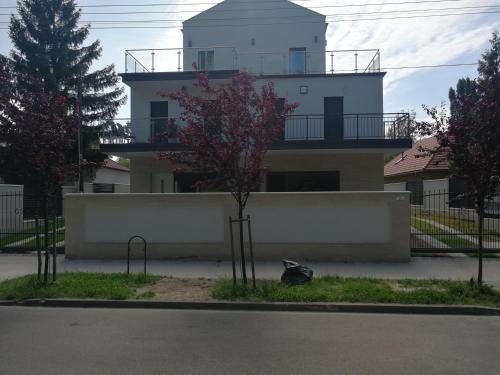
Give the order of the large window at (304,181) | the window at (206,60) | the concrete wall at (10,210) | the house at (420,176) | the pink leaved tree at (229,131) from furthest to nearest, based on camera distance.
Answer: the window at (206,60)
the house at (420,176)
the large window at (304,181)
the concrete wall at (10,210)
the pink leaved tree at (229,131)

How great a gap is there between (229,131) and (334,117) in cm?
1317

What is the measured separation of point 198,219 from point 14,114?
5254 millimetres

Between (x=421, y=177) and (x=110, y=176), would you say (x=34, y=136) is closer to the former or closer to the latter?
(x=421, y=177)

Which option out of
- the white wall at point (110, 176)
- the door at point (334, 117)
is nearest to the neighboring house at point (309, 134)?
the door at point (334, 117)

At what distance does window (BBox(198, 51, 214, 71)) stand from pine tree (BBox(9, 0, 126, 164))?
28.4 feet

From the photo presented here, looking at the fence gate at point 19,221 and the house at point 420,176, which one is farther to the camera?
the house at point 420,176

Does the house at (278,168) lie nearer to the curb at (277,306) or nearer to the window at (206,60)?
the window at (206,60)

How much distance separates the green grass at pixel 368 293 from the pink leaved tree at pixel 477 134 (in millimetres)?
1504

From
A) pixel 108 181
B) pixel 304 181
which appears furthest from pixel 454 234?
pixel 108 181

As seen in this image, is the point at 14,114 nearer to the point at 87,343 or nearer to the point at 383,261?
the point at 87,343

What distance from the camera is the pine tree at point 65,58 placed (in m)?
28.5

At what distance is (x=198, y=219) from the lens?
12.1 meters

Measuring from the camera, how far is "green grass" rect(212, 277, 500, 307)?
297 inches

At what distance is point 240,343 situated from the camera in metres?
5.71
